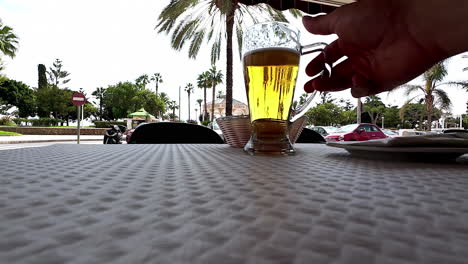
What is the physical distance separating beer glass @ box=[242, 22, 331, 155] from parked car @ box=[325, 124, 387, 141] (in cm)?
604

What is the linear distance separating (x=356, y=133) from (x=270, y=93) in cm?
Result: 637

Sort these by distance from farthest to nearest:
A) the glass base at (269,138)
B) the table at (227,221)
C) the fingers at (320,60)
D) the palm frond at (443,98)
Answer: the palm frond at (443,98) < the fingers at (320,60) < the glass base at (269,138) < the table at (227,221)

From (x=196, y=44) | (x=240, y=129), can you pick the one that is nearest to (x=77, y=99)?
(x=196, y=44)

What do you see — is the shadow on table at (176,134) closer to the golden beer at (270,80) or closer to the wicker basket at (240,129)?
the wicker basket at (240,129)

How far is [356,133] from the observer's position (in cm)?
632

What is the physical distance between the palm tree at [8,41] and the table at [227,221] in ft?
50.5

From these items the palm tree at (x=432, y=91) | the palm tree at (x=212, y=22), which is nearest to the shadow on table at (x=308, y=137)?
the palm tree at (x=212, y=22)

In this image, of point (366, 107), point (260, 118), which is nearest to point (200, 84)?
point (366, 107)

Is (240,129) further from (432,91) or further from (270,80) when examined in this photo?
(432,91)

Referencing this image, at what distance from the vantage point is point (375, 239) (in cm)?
10

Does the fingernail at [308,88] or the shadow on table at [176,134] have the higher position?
the fingernail at [308,88]

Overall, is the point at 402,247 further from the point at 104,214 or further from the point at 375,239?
the point at 104,214

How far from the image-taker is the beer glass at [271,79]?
1.72 ft

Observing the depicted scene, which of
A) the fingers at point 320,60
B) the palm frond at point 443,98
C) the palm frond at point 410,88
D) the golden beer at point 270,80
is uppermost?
the palm frond at point 410,88
